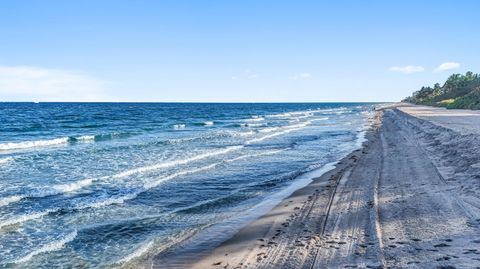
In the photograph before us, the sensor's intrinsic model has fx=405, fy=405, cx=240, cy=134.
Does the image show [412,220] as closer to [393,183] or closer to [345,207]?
[345,207]

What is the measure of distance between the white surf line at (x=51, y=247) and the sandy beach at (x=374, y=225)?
2.31 m

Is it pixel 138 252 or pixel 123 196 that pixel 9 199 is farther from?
pixel 138 252

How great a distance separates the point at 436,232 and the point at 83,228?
308 inches

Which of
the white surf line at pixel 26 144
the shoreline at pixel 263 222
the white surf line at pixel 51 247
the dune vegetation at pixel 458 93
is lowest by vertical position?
the white surf line at pixel 26 144

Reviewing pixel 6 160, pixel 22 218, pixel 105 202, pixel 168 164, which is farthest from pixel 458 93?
pixel 22 218

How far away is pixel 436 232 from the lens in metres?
7.75

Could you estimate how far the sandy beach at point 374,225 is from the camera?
6.81 meters

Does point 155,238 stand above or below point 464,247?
below

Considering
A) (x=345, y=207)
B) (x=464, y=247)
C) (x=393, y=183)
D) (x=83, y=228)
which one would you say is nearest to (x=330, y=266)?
(x=464, y=247)

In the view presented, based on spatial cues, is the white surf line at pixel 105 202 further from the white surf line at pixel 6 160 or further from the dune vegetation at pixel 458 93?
the dune vegetation at pixel 458 93

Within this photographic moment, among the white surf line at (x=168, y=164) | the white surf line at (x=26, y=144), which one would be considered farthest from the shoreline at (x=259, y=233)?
the white surf line at (x=26, y=144)

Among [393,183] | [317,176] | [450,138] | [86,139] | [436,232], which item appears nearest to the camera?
[436,232]

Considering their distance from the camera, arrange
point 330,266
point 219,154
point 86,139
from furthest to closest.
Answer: point 86,139
point 219,154
point 330,266

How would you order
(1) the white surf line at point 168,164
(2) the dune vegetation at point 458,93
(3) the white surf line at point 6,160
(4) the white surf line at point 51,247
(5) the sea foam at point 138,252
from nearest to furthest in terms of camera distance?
(5) the sea foam at point 138,252 → (4) the white surf line at point 51,247 → (1) the white surf line at point 168,164 → (3) the white surf line at point 6,160 → (2) the dune vegetation at point 458,93
